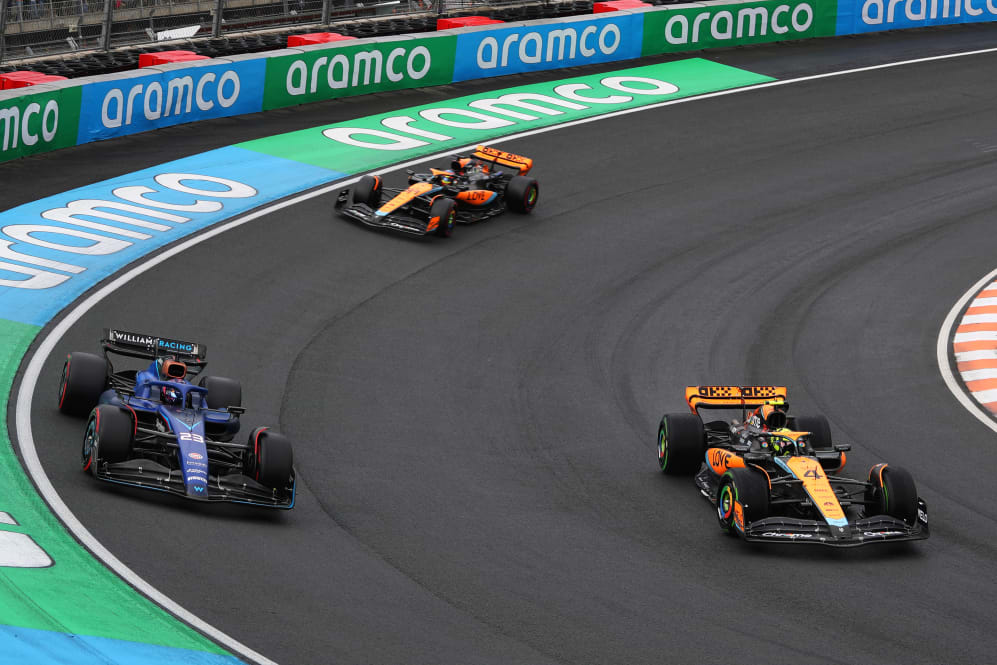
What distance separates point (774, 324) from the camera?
19.4m

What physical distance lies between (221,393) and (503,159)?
1032 cm

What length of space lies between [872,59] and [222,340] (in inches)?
845

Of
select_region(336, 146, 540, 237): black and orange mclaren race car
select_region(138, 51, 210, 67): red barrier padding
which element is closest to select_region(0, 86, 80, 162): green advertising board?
select_region(138, 51, 210, 67): red barrier padding

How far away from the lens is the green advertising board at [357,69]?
27.7m

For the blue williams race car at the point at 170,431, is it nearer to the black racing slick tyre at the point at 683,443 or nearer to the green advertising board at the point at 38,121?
the black racing slick tyre at the point at 683,443

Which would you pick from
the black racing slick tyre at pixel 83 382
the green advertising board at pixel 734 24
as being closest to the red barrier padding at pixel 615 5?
the green advertising board at pixel 734 24

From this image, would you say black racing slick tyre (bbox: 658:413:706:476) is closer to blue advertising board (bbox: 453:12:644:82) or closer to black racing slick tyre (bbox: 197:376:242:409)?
black racing slick tyre (bbox: 197:376:242:409)

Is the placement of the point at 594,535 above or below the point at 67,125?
below

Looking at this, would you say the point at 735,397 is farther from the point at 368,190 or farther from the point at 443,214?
the point at 368,190

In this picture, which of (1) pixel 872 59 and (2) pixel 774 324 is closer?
(2) pixel 774 324

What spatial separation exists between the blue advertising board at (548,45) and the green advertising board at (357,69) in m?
0.61

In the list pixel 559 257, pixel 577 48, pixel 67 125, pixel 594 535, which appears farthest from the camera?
pixel 577 48

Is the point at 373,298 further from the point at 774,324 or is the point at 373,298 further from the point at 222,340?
the point at 774,324

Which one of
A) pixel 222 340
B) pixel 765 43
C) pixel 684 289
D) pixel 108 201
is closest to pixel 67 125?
pixel 108 201
